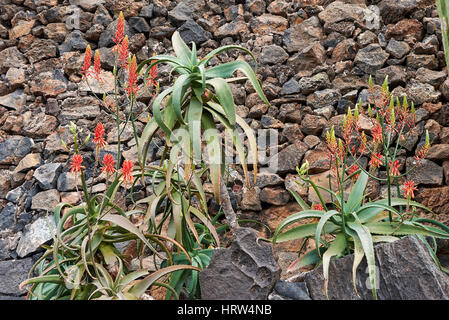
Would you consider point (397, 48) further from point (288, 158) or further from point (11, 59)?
point (11, 59)

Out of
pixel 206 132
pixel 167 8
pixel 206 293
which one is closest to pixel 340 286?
pixel 206 293

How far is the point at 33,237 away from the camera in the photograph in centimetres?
222

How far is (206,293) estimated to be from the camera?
1290 millimetres

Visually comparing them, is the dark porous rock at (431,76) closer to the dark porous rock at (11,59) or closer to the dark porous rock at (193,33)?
the dark porous rock at (193,33)

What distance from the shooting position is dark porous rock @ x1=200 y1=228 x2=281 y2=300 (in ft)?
4.06

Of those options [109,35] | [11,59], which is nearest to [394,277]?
[109,35]

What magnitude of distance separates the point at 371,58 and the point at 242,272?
1.57 metres

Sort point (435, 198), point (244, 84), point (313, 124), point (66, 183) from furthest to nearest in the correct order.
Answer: point (244, 84)
point (66, 183)
point (313, 124)
point (435, 198)

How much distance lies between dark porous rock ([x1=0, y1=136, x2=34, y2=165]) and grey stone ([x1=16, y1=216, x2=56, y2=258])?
1.58ft

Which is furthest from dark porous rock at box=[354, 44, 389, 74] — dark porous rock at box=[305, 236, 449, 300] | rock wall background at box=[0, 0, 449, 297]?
dark porous rock at box=[305, 236, 449, 300]

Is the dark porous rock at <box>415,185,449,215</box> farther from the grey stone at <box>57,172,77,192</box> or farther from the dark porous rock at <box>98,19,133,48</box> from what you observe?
the dark porous rock at <box>98,19,133,48</box>

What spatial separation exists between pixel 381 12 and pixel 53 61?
2059 millimetres

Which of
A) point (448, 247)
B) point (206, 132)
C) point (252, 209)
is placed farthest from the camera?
point (252, 209)

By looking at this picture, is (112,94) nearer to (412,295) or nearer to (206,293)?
(206,293)
